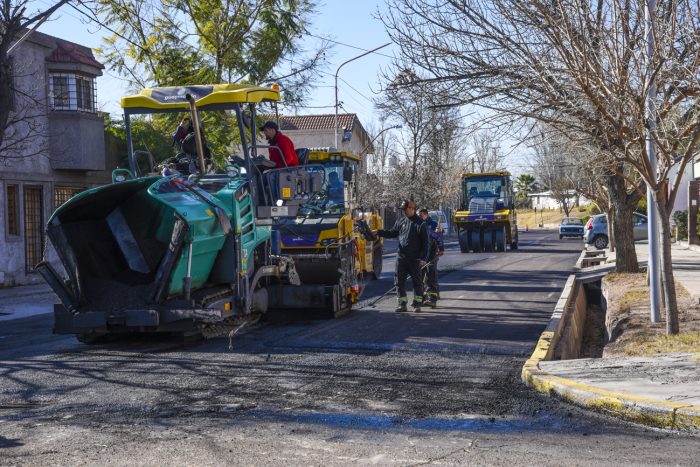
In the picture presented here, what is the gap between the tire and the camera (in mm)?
39722

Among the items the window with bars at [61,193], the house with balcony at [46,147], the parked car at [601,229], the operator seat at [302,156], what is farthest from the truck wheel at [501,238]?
the operator seat at [302,156]

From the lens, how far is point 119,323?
385 inches

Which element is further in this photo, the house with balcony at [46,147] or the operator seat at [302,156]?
the house with balcony at [46,147]

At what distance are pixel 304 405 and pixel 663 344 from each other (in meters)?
5.20

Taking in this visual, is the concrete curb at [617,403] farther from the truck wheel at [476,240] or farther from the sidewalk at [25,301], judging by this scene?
the truck wheel at [476,240]

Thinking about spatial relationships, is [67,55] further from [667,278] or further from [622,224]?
[667,278]

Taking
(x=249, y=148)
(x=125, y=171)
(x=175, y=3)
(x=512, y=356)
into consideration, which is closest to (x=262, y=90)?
(x=249, y=148)

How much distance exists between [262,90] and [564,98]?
3.78m

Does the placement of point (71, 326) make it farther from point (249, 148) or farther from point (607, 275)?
point (607, 275)

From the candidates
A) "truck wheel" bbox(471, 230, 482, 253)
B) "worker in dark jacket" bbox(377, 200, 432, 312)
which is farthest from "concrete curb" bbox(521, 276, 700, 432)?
"truck wheel" bbox(471, 230, 482, 253)

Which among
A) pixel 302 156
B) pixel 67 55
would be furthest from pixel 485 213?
pixel 302 156

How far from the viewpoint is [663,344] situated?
1049 centimetres

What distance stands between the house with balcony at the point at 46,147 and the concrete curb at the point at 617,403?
62.1ft

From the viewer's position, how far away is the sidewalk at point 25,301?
17.4 m
